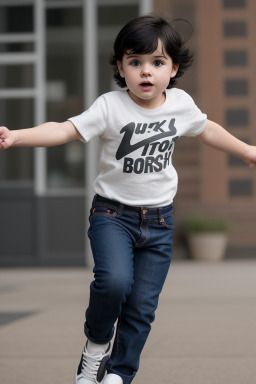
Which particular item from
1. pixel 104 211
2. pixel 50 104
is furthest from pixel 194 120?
pixel 50 104

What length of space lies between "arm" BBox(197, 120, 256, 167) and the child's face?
0.37m

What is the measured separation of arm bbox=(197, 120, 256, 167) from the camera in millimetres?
3486

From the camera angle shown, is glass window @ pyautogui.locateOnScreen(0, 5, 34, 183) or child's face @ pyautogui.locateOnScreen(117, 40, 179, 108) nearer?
child's face @ pyautogui.locateOnScreen(117, 40, 179, 108)

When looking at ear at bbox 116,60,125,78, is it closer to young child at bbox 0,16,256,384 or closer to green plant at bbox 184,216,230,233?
young child at bbox 0,16,256,384

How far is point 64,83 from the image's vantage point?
33.4 feet

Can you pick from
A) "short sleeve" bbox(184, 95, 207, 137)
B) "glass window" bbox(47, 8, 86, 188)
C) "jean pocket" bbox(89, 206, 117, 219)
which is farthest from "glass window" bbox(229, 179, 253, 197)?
"jean pocket" bbox(89, 206, 117, 219)

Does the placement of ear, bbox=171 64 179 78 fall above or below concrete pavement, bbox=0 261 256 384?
above

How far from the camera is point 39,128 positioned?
3121 mm

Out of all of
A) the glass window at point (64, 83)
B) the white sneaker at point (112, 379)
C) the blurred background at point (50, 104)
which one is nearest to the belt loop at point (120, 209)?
the white sneaker at point (112, 379)

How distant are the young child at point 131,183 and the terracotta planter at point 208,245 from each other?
284 inches

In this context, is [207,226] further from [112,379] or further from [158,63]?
[158,63]

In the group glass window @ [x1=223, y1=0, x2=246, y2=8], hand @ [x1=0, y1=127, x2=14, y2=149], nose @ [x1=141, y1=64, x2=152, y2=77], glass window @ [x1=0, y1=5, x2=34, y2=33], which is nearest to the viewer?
hand @ [x1=0, y1=127, x2=14, y2=149]

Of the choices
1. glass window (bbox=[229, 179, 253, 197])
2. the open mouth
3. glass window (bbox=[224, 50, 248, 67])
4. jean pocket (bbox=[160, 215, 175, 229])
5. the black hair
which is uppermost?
the black hair

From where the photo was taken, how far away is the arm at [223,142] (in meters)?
3.49
